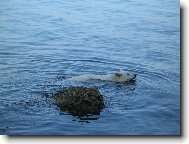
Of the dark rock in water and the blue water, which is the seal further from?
the dark rock in water

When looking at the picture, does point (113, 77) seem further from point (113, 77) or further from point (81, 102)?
point (81, 102)

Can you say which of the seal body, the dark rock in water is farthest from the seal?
the dark rock in water

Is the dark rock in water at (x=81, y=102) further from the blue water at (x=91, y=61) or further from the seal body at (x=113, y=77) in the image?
the seal body at (x=113, y=77)

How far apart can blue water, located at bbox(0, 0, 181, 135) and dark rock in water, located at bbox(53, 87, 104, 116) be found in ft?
0.21

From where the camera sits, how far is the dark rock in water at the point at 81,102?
3.95 m

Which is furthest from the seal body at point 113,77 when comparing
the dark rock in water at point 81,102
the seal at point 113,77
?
the dark rock in water at point 81,102

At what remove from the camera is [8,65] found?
4078 mm

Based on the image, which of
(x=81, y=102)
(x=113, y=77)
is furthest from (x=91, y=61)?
(x=81, y=102)

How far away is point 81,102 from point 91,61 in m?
0.54

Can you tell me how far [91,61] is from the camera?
4.32 meters

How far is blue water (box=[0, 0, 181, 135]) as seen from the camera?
12.5 feet

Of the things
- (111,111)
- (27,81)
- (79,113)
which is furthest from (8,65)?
(111,111)

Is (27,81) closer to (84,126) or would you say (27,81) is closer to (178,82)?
(84,126)

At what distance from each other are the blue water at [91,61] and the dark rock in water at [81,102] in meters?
0.06
